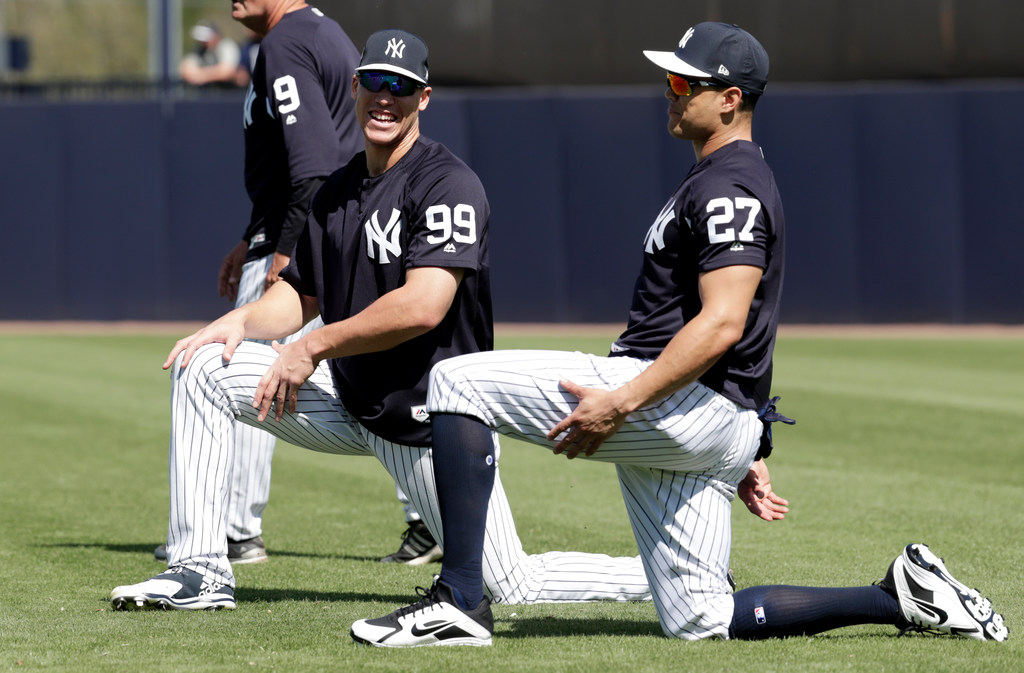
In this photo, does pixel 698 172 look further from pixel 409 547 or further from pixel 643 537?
pixel 409 547

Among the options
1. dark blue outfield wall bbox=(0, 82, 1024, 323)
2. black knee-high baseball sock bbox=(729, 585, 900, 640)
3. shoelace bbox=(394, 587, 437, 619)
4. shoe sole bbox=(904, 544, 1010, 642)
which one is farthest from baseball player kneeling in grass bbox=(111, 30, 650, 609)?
dark blue outfield wall bbox=(0, 82, 1024, 323)

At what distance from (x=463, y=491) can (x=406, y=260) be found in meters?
0.73

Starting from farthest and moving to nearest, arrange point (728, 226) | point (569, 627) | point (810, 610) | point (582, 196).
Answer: point (582, 196), point (569, 627), point (810, 610), point (728, 226)

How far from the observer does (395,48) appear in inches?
153

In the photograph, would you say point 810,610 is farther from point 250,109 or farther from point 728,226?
point 250,109

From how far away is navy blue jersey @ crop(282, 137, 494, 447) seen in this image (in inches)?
146

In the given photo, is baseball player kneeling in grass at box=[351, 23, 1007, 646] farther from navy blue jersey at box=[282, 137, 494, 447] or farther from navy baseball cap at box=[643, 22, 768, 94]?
navy blue jersey at box=[282, 137, 494, 447]

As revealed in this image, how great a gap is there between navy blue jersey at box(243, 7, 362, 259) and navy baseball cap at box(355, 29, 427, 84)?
110 centimetres

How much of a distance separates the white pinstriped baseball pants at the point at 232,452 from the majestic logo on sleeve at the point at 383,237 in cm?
42

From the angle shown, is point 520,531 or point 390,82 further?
point 520,531

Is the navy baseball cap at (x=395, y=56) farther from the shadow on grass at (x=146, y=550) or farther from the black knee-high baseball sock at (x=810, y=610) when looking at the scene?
the shadow on grass at (x=146, y=550)

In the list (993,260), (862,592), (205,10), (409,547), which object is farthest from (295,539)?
(205,10)

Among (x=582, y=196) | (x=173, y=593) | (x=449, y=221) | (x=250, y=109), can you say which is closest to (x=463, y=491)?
(x=449, y=221)

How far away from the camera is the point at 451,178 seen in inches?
150
